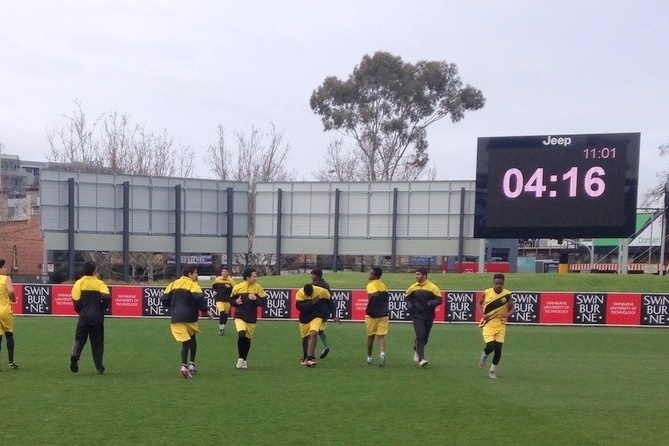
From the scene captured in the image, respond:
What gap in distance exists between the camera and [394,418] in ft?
27.5

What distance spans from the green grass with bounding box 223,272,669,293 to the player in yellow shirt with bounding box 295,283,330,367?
14514 millimetres

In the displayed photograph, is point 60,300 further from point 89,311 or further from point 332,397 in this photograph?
point 332,397

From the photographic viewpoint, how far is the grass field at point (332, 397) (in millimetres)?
7543

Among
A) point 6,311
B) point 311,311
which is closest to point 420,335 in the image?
point 311,311

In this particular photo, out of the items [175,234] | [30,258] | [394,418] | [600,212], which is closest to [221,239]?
[175,234]

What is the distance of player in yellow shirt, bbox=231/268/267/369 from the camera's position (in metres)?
12.2

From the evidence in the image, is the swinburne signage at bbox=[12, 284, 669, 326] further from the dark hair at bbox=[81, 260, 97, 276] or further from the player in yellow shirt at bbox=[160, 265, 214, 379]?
the player in yellow shirt at bbox=[160, 265, 214, 379]

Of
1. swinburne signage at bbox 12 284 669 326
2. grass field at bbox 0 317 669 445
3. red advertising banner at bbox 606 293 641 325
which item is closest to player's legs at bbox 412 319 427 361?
grass field at bbox 0 317 669 445

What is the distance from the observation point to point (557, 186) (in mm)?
26516

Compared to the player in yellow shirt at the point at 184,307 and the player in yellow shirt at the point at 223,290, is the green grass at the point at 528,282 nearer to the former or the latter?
the player in yellow shirt at the point at 223,290

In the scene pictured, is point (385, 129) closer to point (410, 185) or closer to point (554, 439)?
point (410, 185)

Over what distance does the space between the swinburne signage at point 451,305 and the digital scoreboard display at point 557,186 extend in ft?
14.3

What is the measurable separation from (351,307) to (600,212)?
1076 centimetres

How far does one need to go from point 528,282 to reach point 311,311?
18651 millimetres
